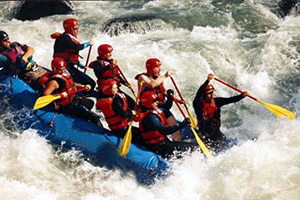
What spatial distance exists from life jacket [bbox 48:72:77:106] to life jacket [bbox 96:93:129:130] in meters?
0.65

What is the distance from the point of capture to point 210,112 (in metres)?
5.30

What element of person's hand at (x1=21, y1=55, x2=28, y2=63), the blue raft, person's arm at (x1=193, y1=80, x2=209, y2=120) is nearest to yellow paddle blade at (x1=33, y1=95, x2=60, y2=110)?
the blue raft

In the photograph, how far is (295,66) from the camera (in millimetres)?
8609

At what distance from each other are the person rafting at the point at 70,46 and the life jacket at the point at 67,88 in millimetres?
765

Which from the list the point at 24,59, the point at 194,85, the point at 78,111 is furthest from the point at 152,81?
the point at 194,85

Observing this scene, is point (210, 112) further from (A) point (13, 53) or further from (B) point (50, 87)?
(A) point (13, 53)

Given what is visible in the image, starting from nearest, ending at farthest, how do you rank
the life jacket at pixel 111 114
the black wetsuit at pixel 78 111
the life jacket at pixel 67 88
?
the life jacket at pixel 111 114 → the life jacket at pixel 67 88 → the black wetsuit at pixel 78 111

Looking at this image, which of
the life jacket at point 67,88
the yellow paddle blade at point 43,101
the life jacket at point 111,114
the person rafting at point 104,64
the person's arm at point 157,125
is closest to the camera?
A: the person's arm at point 157,125

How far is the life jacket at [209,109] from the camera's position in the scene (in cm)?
526

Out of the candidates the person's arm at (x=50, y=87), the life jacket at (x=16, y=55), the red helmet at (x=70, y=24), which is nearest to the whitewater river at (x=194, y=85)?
the person's arm at (x=50, y=87)

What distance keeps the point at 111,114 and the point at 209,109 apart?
127cm

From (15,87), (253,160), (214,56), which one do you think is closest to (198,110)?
(253,160)

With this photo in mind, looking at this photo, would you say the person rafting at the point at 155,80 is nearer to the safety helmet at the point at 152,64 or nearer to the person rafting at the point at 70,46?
the safety helmet at the point at 152,64

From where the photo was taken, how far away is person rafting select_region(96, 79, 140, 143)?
16.7ft
